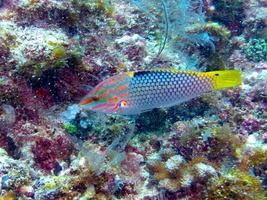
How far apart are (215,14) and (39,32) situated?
249 inches

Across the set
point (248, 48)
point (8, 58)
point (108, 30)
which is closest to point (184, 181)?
point (8, 58)

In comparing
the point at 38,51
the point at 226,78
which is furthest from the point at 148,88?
the point at 38,51

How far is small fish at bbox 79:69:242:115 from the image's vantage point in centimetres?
290

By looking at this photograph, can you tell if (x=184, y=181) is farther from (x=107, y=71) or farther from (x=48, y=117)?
(x=48, y=117)

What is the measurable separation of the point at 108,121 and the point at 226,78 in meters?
2.35

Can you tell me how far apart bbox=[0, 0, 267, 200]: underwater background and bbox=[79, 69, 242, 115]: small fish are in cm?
80

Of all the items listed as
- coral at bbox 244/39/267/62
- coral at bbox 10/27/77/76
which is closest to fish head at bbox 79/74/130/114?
coral at bbox 10/27/77/76

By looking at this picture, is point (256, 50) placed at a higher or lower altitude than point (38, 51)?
lower

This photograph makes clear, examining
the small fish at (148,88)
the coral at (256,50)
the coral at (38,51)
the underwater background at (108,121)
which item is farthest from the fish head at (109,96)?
the coral at (256,50)

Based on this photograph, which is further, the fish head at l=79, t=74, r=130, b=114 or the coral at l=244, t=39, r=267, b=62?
the coral at l=244, t=39, r=267, b=62

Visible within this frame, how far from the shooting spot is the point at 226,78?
119 inches

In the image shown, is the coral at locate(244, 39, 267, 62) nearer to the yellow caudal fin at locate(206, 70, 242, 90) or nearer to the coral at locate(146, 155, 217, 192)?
the yellow caudal fin at locate(206, 70, 242, 90)

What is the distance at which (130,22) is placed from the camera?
535 centimetres

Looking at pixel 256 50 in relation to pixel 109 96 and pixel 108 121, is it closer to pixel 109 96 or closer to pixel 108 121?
pixel 108 121
